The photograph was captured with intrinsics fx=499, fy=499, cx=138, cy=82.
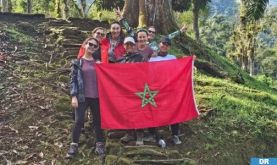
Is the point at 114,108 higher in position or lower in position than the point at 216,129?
higher

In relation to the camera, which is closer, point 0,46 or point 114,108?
point 114,108

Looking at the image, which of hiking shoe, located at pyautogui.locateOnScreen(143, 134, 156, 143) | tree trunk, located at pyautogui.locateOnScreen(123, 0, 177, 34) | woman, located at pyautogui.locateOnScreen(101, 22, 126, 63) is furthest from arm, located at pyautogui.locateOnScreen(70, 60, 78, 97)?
tree trunk, located at pyautogui.locateOnScreen(123, 0, 177, 34)

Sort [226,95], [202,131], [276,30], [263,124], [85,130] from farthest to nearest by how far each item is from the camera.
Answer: [276,30]
[226,95]
[263,124]
[202,131]
[85,130]

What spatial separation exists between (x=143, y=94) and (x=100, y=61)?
0.89 metres

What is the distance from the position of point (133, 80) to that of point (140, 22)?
7094 millimetres

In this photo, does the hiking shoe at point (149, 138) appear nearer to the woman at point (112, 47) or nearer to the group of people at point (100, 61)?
the group of people at point (100, 61)

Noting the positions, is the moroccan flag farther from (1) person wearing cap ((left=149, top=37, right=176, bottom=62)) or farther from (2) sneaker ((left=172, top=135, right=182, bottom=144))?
(2) sneaker ((left=172, top=135, right=182, bottom=144))

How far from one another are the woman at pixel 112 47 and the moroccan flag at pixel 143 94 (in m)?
0.27

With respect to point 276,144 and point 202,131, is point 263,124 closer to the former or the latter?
point 276,144

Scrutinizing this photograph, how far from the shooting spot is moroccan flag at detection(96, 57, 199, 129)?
7930mm

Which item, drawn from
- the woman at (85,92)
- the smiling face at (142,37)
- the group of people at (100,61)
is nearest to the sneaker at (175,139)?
the group of people at (100,61)

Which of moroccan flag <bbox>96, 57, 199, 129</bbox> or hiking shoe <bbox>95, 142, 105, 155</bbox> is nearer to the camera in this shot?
hiking shoe <bbox>95, 142, 105, 155</bbox>

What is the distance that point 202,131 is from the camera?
30.1ft

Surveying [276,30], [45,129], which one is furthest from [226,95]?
[276,30]
